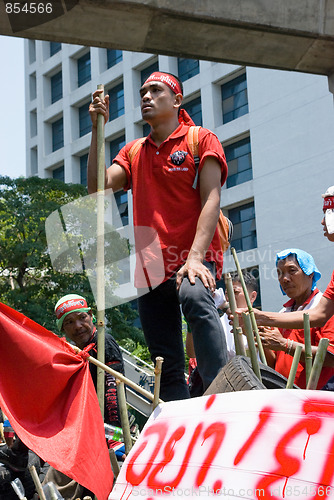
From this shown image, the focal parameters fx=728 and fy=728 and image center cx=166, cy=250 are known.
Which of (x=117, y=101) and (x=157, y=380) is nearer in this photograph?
(x=157, y=380)

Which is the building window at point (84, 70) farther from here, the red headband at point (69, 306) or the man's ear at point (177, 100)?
the man's ear at point (177, 100)

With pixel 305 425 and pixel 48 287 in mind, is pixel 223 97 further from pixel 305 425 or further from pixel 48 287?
pixel 305 425

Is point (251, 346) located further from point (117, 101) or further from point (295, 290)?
point (117, 101)

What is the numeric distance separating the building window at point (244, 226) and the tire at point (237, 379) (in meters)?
23.7

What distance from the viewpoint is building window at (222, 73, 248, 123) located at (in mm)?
27688

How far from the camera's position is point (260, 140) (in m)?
26.5

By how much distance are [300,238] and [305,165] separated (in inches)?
102

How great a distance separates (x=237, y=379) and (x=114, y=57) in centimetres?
3319

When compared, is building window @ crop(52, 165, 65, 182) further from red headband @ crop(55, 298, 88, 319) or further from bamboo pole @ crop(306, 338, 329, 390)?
bamboo pole @ crop(306, 338, 329, 390)

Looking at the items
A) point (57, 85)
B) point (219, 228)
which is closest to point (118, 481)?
point (219, 228)

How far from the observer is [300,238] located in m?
24.2

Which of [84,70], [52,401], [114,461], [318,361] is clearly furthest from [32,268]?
[84,70]

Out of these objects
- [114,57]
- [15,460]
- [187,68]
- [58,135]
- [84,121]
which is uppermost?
[114,57]

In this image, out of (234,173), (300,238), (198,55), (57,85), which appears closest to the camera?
(198,55)
